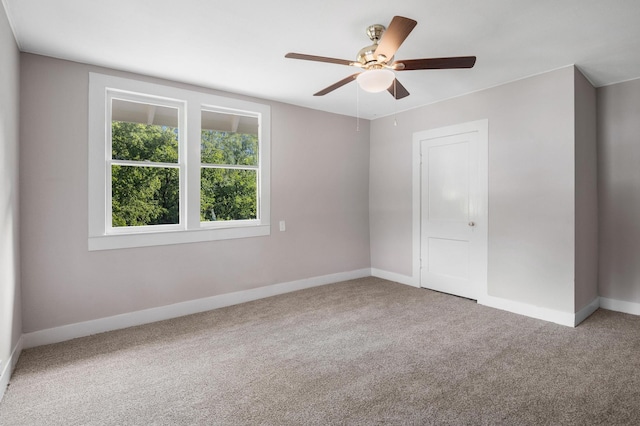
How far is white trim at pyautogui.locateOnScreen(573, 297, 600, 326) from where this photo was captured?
329 cm

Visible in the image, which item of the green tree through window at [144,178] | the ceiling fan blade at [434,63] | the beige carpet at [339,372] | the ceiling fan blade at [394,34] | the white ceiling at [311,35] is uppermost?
the white ceiling at [311,35]

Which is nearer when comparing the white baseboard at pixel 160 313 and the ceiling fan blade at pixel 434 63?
the ceiling fan blade at pixel 434 63

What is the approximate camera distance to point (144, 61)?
3.08 metres

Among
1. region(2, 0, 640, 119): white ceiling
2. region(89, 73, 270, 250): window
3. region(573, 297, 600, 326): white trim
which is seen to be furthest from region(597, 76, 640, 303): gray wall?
region(89, 73, 270, 250): window

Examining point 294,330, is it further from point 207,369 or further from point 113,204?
point 113,204

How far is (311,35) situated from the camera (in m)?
2.62

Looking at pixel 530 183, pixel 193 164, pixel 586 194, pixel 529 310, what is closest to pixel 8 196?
pixel 193 164

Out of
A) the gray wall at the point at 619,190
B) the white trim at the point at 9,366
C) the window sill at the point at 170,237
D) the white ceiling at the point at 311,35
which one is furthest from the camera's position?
the gray wall at the point at 619,190

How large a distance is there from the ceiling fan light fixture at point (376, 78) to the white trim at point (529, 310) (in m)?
2.86

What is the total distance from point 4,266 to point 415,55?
3512mm

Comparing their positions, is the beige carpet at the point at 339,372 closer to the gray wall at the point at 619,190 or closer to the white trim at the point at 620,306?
the white trim at the point at 620,306

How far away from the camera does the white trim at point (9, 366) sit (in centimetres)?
212

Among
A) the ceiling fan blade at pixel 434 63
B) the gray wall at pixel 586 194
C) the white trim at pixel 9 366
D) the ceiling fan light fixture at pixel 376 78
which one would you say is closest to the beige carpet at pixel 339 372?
the white trim at pixel 9 366

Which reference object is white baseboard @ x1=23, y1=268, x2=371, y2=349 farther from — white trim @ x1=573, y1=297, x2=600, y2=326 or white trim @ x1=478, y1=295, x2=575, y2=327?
white trim @ x1=573, y1=297, x2=600, y2=326
